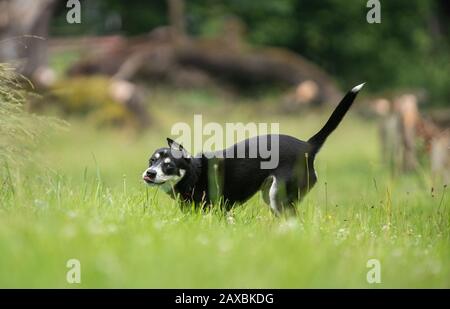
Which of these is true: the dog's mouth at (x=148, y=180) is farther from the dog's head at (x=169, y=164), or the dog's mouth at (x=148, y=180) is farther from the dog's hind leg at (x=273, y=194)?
the dog's hind leg at (x=273, y=194)

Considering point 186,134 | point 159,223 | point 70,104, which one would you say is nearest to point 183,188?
point 159,223

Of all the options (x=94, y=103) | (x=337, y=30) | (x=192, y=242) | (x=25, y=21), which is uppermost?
(x=337, y=30)

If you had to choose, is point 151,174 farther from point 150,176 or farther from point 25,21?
point 25,21

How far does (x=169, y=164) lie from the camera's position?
22.5 feet

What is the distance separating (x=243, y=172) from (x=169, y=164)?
0.70 m

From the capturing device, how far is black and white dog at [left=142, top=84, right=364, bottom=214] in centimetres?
687

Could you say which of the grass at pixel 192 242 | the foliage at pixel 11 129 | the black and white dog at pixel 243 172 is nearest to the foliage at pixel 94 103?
the grass at pixel 192 242

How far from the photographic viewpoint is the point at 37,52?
19047 millimetres

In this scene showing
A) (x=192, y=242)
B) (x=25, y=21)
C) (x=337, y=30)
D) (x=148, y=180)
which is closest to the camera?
(x=192, y=242)

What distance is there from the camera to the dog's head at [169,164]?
676cm

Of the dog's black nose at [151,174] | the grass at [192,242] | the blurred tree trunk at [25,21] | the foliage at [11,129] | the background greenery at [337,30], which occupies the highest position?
the background greenery at [337,30]

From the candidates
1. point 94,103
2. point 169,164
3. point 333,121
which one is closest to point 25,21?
point 94,103
